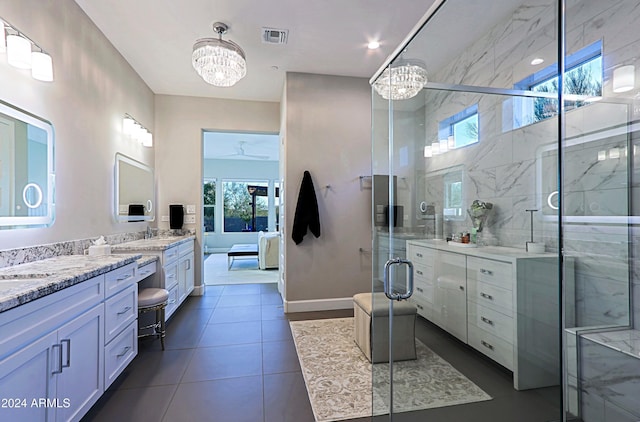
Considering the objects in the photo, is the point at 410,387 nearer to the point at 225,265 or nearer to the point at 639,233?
the point at 639,233

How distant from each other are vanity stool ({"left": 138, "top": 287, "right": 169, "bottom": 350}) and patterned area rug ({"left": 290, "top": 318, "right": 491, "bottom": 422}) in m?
1.32

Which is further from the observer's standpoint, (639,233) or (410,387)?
(410,387)

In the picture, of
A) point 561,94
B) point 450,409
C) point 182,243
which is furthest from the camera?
point 182,243

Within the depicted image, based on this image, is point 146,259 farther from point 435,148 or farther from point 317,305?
point 435,148

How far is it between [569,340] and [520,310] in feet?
0.88

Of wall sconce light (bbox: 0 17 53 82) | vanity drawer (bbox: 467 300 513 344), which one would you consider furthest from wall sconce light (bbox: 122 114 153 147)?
vanity drawer (bbox: 467 300 513 344)

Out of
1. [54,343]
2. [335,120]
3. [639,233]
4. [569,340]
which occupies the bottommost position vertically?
[569,340]

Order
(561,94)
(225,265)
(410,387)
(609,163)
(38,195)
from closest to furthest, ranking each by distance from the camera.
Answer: (561,94), (609,163), (410,387), (38,195), (225,265)

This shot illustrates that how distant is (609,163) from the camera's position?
5.03ft

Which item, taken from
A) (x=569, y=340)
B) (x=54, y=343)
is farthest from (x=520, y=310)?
(x=54, y=343)

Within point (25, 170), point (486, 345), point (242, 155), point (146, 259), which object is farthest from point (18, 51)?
point (242, 155)

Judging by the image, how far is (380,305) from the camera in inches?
88.9

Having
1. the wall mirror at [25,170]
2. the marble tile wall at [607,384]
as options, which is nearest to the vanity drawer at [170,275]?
the wall mirror at [25,170]

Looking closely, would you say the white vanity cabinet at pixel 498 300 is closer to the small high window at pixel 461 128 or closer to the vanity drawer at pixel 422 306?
the vanity drawer at pixel 422 306
